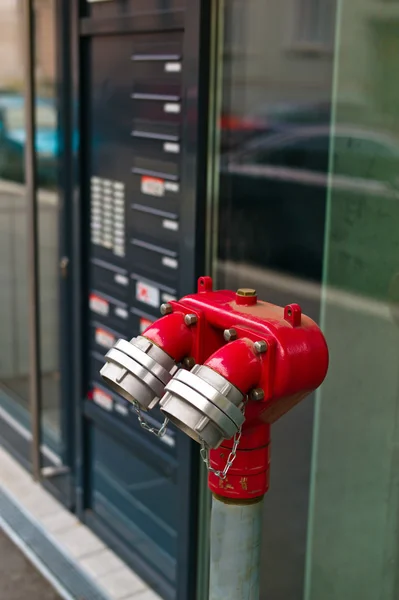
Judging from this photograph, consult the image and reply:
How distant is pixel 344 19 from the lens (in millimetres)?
2086

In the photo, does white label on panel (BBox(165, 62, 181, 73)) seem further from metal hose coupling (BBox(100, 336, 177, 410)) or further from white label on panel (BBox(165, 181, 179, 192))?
metal hose coupling (BBox(100, 336, 177, 410))

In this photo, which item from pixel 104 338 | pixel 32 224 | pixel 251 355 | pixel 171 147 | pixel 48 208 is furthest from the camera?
pixel 48 208

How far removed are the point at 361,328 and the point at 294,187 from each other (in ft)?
1.73

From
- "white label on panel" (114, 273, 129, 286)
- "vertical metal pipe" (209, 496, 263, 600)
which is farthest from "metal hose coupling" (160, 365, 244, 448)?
"white label on panel" (114, 273, 129, 286)

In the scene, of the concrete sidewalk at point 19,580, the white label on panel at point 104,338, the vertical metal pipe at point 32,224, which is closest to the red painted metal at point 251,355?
the white label on panel at point 104,338

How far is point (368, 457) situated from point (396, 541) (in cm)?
22

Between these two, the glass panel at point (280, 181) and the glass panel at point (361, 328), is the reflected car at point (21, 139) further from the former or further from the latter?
the glass panel at point (361, 328)

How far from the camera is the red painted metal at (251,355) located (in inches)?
63.9

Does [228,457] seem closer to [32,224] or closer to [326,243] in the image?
[326,243]

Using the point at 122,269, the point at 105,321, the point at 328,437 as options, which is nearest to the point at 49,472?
the point at 105,321

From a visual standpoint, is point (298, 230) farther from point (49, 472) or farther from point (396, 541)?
point (49, 472)

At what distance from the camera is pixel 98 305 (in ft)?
11.9

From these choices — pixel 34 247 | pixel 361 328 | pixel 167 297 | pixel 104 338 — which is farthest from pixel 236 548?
pixel 34 247

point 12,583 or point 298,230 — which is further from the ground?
point 298,230
